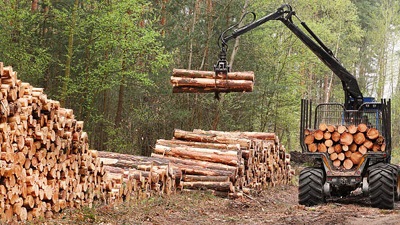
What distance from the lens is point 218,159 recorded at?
1562 centimetres

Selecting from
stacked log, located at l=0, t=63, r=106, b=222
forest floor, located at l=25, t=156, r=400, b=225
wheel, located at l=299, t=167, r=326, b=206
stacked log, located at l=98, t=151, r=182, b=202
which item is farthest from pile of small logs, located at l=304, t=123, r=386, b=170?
stacked log, located at l=0, t=63, r=106, b=222

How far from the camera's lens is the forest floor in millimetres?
9523

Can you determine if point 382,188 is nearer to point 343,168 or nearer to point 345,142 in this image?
point 343,168

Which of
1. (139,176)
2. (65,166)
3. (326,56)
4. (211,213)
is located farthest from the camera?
(326,56)

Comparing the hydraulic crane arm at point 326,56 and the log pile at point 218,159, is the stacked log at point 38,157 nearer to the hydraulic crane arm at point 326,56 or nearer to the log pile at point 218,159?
the log pile at point 218,159

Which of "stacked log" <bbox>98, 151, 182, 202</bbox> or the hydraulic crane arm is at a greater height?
the hydraulic crane arm

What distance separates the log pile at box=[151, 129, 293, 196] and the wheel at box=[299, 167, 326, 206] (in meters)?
1.68

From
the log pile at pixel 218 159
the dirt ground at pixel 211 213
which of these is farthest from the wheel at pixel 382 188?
the log pile at pixel 218 159

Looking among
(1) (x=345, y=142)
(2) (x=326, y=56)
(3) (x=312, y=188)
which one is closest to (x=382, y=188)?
(1) (x=345, y=142)

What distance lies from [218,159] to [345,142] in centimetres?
328

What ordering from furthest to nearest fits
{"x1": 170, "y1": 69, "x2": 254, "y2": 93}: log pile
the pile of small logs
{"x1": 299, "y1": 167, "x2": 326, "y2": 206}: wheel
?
the pile of small logs → {"x1": 299, "y1": 167, "x2": 326, "y2": 206}: wheel → {"x1": 170, "y1": 69, "x2": 254, "y2": 93}: log pile

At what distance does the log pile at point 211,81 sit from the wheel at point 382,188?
11.7 feet

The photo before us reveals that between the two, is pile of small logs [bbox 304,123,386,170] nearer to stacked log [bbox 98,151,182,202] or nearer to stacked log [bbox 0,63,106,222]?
stacked log [bbox 98,151,182,202]

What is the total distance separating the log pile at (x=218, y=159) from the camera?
14.6 metres
